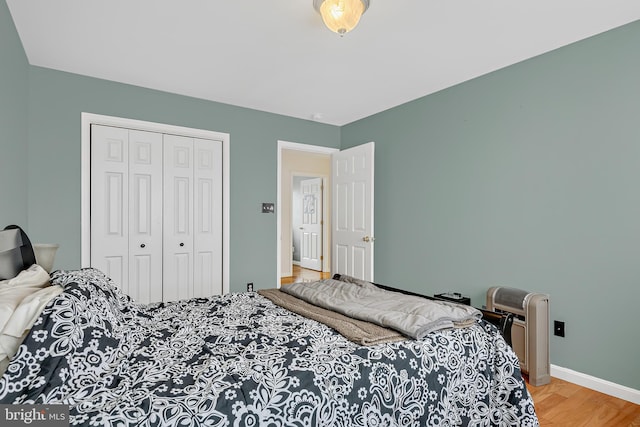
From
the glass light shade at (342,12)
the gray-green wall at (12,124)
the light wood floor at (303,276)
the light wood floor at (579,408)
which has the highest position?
the glass light shade at (342,12)

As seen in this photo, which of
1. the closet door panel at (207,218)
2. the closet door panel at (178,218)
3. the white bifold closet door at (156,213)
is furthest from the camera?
the closet door panel at (207,218)

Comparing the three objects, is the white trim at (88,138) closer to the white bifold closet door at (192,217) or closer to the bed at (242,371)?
the white bifold closet door at (192,217)

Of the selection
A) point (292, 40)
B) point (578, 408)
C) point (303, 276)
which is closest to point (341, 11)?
point (292, 40)

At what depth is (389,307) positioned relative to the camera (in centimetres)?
192

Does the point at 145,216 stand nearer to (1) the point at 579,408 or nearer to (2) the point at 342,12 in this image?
(2) the point at 342,12

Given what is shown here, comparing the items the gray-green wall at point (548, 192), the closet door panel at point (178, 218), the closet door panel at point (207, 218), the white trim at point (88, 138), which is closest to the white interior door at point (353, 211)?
the gray-green wall at point (548, 192)

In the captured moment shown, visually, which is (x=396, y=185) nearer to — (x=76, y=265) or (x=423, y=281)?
(x=423, y=281)

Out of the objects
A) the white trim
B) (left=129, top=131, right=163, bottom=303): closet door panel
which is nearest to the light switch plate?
the white trim

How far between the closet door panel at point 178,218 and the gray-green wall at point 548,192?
241 centimetres

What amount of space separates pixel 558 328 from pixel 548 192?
1.05 metres

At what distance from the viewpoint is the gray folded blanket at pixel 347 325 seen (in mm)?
1575

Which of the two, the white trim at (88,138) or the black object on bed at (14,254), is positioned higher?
the white trim at (88,138)

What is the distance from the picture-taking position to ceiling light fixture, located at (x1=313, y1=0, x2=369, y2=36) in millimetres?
1975

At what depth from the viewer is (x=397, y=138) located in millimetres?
4066
